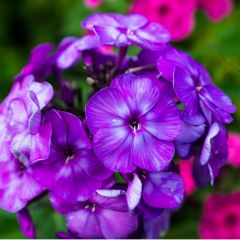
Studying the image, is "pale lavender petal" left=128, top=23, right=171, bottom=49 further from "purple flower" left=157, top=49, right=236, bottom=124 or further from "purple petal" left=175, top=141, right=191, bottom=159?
"purple petal" left=175, top=141, right=191, bottom=159

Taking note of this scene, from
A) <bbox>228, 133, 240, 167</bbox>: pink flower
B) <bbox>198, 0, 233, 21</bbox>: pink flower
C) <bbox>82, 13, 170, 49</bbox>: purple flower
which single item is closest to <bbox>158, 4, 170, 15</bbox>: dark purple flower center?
<bbox>198, 0, 233, 21</bbox>: pink flower

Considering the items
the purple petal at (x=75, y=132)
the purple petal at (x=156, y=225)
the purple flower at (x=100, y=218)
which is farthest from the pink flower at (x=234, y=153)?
the purple petal at (x=75, y=132)

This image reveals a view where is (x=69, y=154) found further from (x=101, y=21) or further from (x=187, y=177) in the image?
(x=187, y=177)

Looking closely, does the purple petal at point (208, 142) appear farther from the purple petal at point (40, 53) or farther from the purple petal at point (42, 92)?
the purple petal at point (40, 53)

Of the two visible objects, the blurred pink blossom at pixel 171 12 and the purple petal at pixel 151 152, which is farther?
the blurred pink blossom at pixel 171 12

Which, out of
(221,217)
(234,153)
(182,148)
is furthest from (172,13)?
(182,148)

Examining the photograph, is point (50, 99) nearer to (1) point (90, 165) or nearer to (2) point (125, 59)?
(1) point (90, 165)

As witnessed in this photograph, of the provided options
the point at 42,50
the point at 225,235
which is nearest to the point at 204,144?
the point at 42,50
